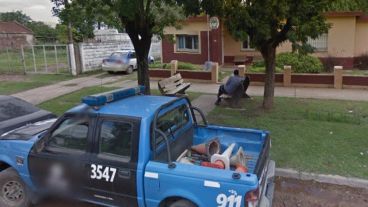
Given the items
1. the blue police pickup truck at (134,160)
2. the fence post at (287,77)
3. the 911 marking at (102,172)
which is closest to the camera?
the blue police pickup truck at (134,160)

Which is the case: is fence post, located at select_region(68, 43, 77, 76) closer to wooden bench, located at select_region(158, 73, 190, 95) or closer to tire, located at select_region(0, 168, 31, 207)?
wooden bench, located at select_region(158, 73, 190, 95)

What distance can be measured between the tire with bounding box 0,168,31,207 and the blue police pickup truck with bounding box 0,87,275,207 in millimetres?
12

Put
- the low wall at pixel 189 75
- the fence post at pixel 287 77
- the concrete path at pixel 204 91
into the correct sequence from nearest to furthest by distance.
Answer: the concrete path at pixel 204 91, the fence post at pixel 287 77, the low wall at pixel 189 75

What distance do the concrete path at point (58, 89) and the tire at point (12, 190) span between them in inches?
284

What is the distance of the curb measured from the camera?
4.82 m

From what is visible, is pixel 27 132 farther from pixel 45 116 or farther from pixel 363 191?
pixel 363 191

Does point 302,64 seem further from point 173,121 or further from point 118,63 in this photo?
point 173,121

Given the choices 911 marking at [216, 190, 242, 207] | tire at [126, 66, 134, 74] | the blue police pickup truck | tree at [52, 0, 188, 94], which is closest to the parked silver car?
tire at [126, 66, 134, 74]

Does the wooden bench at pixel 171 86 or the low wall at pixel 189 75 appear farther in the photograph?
the low wall at pixel 189 75

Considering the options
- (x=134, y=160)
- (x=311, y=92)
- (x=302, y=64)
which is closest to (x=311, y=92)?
(x=311, y=92)

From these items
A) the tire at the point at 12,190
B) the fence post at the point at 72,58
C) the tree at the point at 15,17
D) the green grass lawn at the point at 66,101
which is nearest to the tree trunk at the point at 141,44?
the green grass lawn at the point at 66,101

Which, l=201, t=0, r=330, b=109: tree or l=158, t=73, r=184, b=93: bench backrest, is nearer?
l=201, t=0, r=330, b=109: tree

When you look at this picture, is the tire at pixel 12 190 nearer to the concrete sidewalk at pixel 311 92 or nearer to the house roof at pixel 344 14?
the concrete sidewalk at pixel 311 92

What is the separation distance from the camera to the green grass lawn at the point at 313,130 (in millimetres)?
5434
